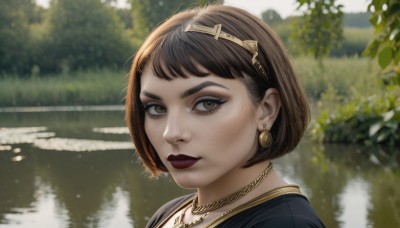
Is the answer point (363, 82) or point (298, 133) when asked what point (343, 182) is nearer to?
point (298, 133)

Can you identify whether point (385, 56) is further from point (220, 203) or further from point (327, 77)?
point (327, 77)

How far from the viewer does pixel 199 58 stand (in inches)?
57.4

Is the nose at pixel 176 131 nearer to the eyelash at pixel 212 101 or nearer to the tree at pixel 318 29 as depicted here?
the eyelash at pixel 212 101

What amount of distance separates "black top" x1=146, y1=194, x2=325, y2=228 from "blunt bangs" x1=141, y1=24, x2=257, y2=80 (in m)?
0.28

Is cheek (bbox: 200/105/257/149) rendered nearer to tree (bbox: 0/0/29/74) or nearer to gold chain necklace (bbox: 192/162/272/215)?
gold chain necklace (bbox: 192/162/272/215)

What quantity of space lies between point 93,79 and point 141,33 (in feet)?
39.7

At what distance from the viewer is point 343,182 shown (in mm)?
7379

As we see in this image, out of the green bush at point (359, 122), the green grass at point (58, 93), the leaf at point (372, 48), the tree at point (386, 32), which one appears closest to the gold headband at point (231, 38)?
the tree at point (386, 32)

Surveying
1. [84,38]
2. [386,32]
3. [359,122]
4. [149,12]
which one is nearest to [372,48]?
[386,32]

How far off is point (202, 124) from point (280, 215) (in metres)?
0.25

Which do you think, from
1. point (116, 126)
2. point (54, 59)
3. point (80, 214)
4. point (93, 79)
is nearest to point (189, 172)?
point (80, 214)

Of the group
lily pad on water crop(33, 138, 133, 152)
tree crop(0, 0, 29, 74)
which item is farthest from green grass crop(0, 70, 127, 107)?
lily pad on water crop(33, 138, 133, 152)

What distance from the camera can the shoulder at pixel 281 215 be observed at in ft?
4.59

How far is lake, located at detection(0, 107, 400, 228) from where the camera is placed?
5773mm
